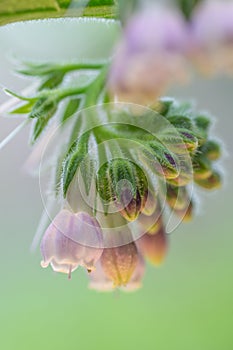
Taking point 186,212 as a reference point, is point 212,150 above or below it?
above

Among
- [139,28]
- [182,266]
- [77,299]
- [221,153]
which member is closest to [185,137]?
[221,153]

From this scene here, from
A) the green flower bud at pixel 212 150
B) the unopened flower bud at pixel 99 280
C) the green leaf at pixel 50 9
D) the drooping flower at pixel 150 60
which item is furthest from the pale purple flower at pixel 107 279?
the drooping flower at pixel 150 60

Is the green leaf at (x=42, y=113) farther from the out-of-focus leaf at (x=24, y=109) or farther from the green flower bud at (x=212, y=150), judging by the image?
the green flower bud at (x=212, y=150)

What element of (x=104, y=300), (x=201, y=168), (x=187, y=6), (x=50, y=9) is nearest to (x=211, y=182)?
(x=201, y=168)

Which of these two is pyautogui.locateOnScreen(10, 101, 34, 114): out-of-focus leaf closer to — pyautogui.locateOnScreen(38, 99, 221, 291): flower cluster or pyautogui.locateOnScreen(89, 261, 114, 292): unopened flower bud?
pyautogui.locateOnScreen(38, 99, 221, 291): flower cluster

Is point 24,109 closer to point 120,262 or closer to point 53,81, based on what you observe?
point 53,81

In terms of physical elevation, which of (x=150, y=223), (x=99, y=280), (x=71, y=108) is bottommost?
(x=99, y=280)

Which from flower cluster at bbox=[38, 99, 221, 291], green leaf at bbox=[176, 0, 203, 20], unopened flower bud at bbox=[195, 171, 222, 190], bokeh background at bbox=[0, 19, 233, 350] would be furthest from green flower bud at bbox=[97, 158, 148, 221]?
bokeh background at bbox=[0, 19, 233, 350]
